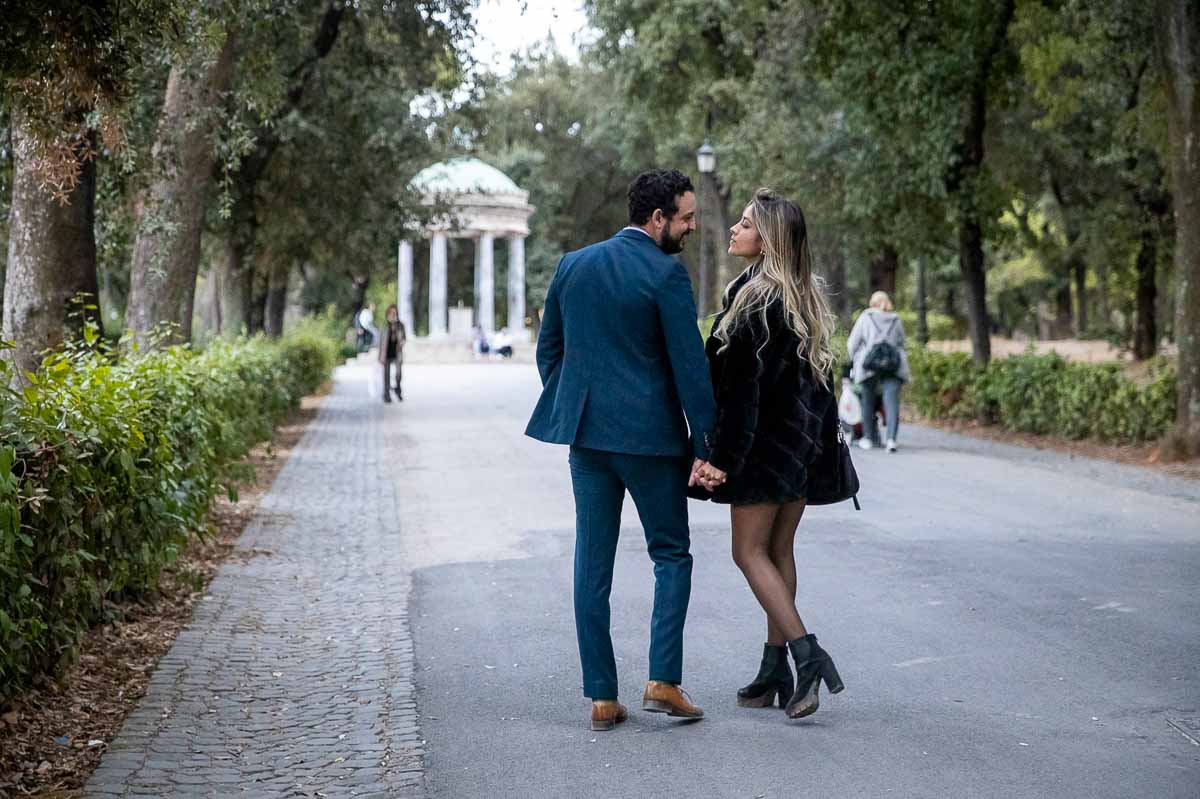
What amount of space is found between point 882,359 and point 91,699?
505 inches

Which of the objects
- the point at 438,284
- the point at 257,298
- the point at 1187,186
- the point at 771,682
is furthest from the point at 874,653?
the point at 438,284

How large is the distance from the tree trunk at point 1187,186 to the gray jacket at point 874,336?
2893mm

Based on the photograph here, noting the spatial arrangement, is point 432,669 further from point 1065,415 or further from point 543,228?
point 543,228

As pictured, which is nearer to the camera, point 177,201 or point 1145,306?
point 177,201

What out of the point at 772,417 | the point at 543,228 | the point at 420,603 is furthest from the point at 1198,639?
the point at 543,228

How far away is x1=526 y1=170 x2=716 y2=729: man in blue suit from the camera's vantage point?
5547 mm

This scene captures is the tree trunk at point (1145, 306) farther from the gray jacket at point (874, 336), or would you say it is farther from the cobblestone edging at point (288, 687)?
the cobblestone edging at point (288, 687)

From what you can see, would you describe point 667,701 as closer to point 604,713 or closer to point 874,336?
point 604,713

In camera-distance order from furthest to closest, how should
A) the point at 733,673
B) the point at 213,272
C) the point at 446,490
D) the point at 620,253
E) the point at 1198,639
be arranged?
1. the point at 213,272
2. the point at 446,490
3. the point at 1198,639
4. the point at 733,673
5. the point at 620,253

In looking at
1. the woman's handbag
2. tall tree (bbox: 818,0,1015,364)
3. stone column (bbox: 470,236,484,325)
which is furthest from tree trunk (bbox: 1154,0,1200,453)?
stone column (bbox: 470,236,484,325)

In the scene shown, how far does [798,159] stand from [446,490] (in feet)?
54.8

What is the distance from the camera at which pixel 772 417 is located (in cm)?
571

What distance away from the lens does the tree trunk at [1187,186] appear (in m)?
16.6

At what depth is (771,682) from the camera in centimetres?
589
